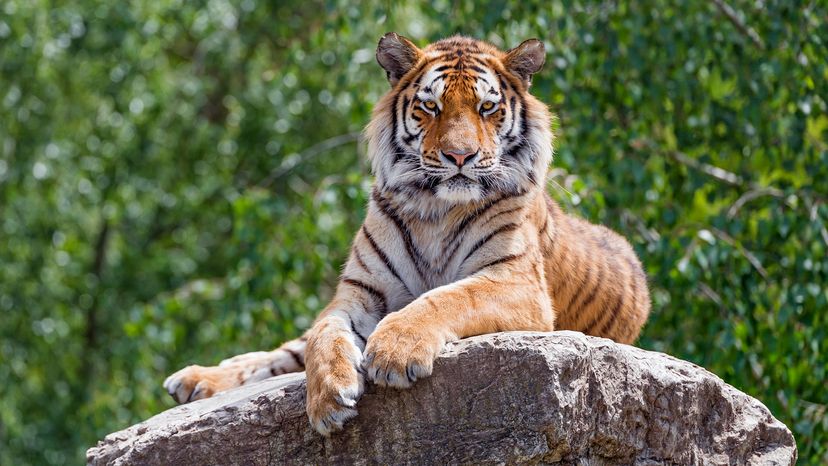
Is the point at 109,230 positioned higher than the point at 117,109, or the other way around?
the point at 117,109

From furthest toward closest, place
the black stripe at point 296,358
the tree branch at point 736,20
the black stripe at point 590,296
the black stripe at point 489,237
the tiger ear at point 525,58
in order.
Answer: the tree branch at point 736,20 → the black stripe at point 296,358 → the black stripe at point 590,296 → the tiger ear at point 525,58 → the black stripe at point 489,237

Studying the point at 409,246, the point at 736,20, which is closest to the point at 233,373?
the point at 409,246

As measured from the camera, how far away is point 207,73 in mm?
12344

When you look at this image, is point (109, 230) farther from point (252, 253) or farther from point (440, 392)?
point (440, 392)

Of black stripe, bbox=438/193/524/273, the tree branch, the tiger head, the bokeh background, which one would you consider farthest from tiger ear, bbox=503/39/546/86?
the tree branch

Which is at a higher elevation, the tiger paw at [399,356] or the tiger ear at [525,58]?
the tiger ear at [525,58]

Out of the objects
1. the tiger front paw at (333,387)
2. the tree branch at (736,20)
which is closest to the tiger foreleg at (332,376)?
the tiger front paw at (333,387)

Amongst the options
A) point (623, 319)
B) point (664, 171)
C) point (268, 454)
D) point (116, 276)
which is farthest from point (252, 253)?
point (116, 276)

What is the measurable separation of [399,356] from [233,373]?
4.93 feet

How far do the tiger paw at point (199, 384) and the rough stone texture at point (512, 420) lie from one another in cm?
77

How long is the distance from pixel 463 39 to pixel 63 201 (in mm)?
6682

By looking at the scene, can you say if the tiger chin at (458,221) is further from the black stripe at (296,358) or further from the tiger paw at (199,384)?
the black stripe at (296,358)

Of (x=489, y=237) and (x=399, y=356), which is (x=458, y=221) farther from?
(x=399, y=356)

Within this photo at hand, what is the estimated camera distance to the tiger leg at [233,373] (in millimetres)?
4750
